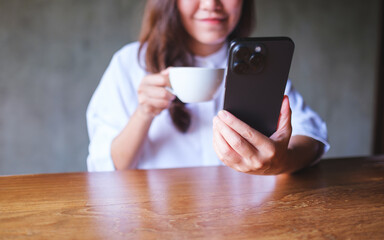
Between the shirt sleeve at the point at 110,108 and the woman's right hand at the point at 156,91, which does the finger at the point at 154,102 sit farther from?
the shirt sleeve at the point at 110,108

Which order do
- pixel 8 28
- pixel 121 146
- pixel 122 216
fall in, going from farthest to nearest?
pixel 8 28, pixel 121 146, pixel 122 216

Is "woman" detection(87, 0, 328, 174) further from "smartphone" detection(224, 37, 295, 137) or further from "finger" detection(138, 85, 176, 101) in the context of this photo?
"smartphone" detection(224, 37, 295, 137)

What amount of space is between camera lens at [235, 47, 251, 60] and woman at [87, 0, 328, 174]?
0.96ft

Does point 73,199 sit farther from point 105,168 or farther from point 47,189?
point 105,168

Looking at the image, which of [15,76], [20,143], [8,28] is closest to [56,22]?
[8,28]

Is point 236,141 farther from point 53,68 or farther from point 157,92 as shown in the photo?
point 53,68

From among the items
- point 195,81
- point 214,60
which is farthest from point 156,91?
point 214,60

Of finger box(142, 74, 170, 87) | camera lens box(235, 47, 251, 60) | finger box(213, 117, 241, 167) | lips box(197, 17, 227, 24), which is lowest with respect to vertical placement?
finger box(213, 117, 241, 167)

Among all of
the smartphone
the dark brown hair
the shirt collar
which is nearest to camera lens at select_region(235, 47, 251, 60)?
the smartphone

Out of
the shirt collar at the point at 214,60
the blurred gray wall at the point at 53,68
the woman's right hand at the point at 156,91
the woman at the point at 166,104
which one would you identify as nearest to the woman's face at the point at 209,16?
the woman at the point at 166,104

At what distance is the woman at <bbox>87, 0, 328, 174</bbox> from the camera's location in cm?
81

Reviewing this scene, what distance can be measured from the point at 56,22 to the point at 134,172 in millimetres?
1825

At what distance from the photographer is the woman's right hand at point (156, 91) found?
2.30ft

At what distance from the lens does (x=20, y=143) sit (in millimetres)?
2164
